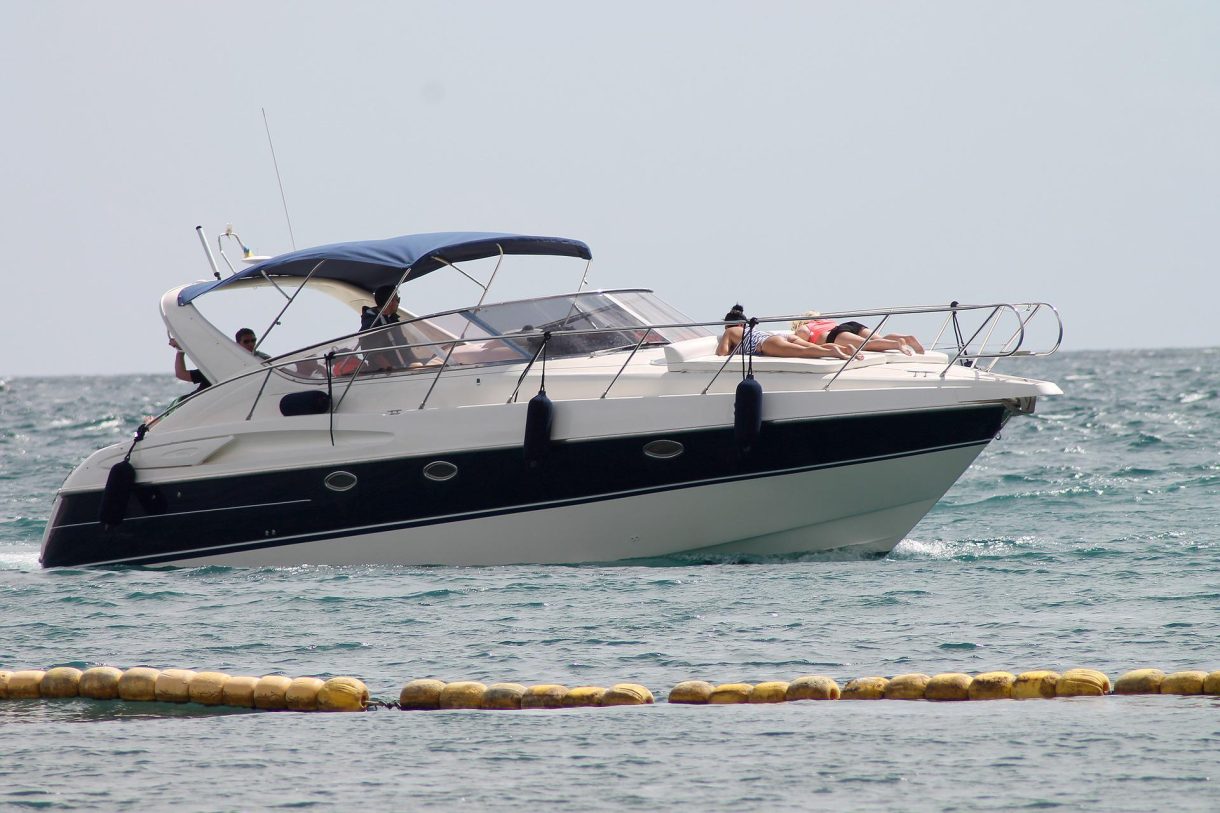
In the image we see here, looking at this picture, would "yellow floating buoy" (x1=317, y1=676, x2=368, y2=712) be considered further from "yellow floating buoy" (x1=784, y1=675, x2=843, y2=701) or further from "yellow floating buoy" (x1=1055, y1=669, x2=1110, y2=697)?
"yellow floating buoy" (x1=1055, y1=669, x2=1110, y2=697)

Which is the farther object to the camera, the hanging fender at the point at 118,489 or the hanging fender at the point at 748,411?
the hanging fender at the point at 118,489

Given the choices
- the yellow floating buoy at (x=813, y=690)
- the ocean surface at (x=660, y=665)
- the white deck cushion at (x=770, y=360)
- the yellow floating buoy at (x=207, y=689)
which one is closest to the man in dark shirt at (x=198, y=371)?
the ocean surface at (x=660, y=665)

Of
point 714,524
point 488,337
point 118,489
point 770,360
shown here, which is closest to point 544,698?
point 714,524

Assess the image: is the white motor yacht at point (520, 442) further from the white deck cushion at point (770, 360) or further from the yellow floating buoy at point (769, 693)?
the yellow floating buoy at point (769, 693)

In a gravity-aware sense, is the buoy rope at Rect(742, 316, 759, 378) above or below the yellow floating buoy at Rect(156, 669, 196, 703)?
above

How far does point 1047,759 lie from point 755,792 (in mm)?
1252

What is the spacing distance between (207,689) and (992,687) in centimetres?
391

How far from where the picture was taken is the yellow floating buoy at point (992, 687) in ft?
24.7

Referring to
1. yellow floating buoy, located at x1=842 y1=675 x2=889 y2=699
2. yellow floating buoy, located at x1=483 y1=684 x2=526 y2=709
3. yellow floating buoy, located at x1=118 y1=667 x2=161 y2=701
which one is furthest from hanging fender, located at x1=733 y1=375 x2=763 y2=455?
yellow floating buoy, located at x1=118 y1=667 x2=161 y2=701

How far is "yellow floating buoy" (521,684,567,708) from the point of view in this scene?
7.67 metres

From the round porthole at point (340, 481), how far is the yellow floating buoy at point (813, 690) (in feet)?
17.3

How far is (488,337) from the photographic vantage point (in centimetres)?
1218

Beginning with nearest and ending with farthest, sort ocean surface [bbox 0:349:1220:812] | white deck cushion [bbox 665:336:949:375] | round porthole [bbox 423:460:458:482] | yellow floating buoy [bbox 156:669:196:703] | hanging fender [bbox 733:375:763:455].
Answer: ocean surface [bbox 0:349:1220:812] < yellow floating buoy [bbox 156:669:196:703] < hanging fender [bbox 733:375:763:455] < white deck cushion [bbox 665:336:949:375] < round porthole [bbox 423:460:458:482]

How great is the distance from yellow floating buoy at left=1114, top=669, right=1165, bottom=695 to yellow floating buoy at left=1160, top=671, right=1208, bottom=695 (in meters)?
0.03
